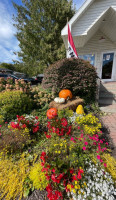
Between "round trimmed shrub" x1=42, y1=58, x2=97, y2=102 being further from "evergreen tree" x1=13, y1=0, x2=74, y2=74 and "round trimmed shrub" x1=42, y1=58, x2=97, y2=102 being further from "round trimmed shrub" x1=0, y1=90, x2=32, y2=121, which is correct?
"evergreen tree" x1=13, y1=0, x2=74, y2=74

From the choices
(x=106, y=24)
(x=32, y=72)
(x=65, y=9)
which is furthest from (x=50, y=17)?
(x=106, y=24)

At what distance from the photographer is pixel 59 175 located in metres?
1.18

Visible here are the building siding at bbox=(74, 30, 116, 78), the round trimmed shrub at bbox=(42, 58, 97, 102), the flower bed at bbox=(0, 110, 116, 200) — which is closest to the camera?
the flower bed at bbox=(0, 110, 116, 200)

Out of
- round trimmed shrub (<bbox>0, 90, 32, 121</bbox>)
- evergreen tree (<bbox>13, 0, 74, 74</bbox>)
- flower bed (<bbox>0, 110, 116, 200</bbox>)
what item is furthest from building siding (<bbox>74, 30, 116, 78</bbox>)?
flower bed (<bbox>0, 110, 116, 200</bbox>)

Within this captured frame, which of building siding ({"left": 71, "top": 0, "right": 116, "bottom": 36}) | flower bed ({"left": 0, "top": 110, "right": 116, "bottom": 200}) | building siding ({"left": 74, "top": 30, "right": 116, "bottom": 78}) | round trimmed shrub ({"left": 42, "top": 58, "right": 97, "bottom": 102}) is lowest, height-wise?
flower bed ({"left": 0, "top": 110, "right": 116, "bottom": 200})

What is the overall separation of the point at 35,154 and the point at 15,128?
Answer: 0.76m

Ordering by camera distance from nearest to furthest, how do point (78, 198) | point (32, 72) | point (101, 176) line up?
point (78, 198) < point (101, 176) < point (32, 72)

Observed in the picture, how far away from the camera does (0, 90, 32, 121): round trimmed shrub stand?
2.86 meters

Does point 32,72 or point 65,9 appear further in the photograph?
point 32,72

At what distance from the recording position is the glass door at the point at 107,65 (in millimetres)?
6445

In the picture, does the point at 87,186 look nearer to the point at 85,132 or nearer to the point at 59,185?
the point at 59,185

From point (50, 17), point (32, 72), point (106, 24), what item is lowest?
point (32, 72)

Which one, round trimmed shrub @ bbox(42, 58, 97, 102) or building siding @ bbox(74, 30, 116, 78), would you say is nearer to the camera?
round trimmed shrub @ bbox(42, 58, 97, 102)

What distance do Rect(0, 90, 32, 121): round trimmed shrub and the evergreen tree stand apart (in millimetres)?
7329
